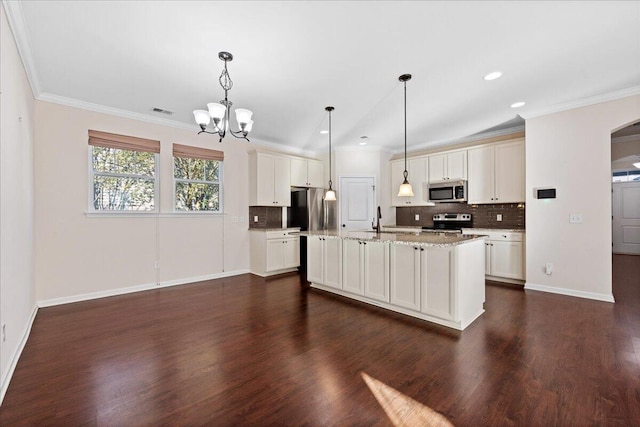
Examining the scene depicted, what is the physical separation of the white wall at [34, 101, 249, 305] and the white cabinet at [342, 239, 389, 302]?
Answer: 2.50 metres

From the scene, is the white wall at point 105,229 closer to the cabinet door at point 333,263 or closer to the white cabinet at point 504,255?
the cabinet door at point 333,263

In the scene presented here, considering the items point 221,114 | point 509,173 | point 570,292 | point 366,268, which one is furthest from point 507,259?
point 221,114

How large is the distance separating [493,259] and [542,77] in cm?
275

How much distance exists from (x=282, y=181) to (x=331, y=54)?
323 cm

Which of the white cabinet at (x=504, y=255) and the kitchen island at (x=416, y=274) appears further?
the white cabinet at (x=504, y=255)

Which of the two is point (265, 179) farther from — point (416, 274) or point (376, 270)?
point (416, 274)

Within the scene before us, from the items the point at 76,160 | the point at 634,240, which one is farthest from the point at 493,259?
the point at 76,160

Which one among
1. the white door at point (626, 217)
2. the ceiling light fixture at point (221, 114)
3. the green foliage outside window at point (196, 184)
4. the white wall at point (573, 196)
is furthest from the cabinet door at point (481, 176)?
the white door at point (626, 217)

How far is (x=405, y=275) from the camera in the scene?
3078mm

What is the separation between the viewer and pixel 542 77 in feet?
10.2

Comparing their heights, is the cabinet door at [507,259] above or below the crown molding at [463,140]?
below

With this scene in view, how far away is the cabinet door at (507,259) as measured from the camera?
4.41 meters

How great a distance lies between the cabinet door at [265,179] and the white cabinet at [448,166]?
124 inches

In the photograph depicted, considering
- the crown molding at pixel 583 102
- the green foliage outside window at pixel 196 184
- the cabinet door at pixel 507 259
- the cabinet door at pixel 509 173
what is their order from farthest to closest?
the green foliage outside window at pixel 196 184 < the cabinet door at pixel 509 173 < the cabinet door at pixel 507 259 < the crown molding at pixel 583 102
